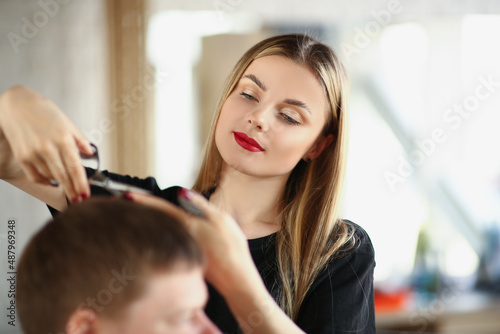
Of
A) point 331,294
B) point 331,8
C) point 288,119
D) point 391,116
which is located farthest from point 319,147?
point 391,116

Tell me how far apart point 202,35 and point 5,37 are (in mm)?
671

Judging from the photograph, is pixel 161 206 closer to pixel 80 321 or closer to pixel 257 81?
pixel 80 321

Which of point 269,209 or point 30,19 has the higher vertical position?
point 30,19

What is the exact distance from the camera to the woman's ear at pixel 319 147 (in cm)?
85

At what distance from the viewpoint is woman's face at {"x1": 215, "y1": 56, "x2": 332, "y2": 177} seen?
729 millimetres

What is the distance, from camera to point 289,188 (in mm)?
872

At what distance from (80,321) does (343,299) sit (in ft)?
1.26

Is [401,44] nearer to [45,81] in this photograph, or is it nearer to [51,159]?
[45,81]

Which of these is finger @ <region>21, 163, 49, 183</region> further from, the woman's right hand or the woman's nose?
the woman's nose

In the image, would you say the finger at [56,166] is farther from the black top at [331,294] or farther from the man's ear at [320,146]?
the man's ear at [320,146]

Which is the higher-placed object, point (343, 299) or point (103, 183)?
point (103, 183)

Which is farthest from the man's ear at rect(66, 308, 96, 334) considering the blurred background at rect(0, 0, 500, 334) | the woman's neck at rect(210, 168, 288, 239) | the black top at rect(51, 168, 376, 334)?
the blurred background at rect(0, 0, 500, 334)

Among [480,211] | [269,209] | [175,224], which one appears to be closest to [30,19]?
[269,209]

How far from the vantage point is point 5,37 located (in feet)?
3.95
